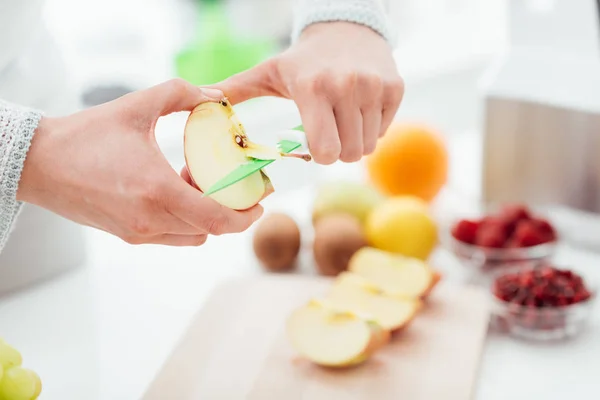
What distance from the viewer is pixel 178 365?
0.80m

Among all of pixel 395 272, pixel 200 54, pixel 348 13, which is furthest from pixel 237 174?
pixel 200 54

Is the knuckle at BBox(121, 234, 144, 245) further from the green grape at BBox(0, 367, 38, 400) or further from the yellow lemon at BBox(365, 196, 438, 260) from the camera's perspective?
the yellow lemon at BBox(365, 196, 438, 260)

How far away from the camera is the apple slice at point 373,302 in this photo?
822mm

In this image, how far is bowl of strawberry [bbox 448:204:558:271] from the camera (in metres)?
0.96

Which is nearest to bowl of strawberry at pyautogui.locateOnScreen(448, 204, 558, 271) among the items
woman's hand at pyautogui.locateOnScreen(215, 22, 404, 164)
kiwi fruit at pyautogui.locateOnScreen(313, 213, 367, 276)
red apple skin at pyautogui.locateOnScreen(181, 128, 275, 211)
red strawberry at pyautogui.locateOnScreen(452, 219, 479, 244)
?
red strawberry at pyautogui.locateOnScreen(452, 219, 479, 244)

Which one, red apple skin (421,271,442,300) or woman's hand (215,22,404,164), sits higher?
woman's hand (215,22,404,164)

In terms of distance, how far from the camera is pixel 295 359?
80cm

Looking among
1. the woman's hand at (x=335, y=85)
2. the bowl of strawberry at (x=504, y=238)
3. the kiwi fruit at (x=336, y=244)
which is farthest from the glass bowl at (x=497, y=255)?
the woman's hand at (x=335, y=85)

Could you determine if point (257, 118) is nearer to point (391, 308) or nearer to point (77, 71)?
point (77, 71)

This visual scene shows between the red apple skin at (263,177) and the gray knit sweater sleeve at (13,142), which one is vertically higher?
the gray knit sweater sleeve at (13,142)

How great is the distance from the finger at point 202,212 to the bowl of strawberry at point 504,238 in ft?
1.48

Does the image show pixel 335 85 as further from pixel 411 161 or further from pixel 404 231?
pixel 411 161

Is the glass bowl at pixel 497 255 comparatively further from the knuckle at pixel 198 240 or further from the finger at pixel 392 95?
the knuckle at pixel 198 240

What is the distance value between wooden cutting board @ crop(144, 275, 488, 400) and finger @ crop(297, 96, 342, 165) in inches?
8.1
